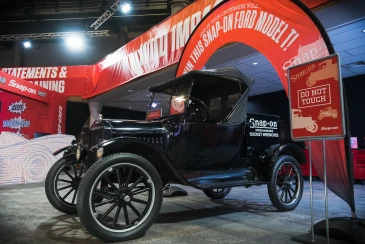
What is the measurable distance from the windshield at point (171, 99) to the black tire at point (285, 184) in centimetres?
152

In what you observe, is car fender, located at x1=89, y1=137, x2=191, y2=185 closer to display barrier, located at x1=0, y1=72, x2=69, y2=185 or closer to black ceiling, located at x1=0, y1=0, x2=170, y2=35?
display barrier, located at x1=0, y1=72, x2=69, y2=185

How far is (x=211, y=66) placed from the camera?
24.3 ft

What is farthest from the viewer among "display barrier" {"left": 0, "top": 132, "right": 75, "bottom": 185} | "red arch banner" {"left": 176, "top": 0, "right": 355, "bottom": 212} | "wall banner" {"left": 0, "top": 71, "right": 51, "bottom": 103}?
"wall banner" {"left": 0, "top": 71, "right": 51, "bottom": 103}

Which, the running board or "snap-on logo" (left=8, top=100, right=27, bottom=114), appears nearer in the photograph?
the running board

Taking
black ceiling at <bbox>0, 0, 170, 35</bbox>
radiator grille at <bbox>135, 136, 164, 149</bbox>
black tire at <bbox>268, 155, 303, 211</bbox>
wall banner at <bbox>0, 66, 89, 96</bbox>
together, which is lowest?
black tire at <bbox>268, 155, 303, 211</bbox>

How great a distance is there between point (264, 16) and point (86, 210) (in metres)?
3.57

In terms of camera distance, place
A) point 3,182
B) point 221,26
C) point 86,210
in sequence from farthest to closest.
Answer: point 3,182
point 221,26
point 86,210

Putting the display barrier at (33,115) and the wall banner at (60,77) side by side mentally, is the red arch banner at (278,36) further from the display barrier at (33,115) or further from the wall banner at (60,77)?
the display barrier at (33,115)

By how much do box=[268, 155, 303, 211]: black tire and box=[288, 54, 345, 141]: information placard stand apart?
145cm

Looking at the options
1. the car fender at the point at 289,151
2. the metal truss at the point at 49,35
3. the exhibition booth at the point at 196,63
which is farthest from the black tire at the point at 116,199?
the metal truss at the point at 49,35

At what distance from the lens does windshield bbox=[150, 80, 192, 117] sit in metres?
3.87

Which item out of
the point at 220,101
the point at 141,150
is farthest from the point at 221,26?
the point at 141,150

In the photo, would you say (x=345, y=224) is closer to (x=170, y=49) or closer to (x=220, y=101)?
(x=220, y=101)

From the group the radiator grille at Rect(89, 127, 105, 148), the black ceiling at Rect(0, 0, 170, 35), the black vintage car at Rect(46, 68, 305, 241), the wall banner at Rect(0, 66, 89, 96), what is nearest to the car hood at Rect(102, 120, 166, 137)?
the black vintage car at Rect(46, 68, 305, 241)
